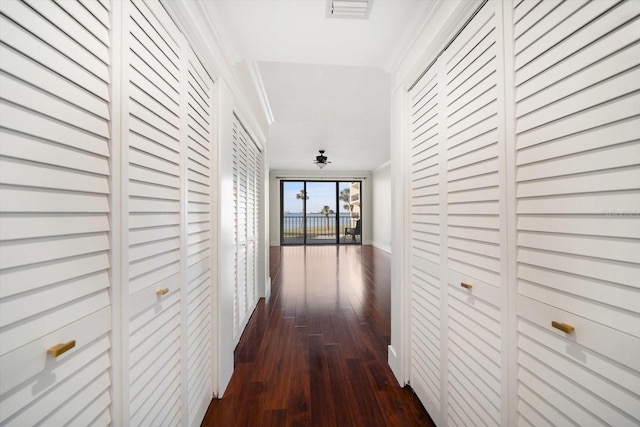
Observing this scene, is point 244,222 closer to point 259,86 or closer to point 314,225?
point 259,86

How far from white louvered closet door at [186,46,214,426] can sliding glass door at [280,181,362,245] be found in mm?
7363

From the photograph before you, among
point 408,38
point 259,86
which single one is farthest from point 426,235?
point 259,86

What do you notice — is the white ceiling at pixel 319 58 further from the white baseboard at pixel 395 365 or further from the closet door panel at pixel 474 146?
the white baseboard at pixel 395 365

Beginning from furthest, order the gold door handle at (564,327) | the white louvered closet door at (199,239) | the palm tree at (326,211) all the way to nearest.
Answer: the palm tree at (326,211) < the white louvered closet door at (199,239) < the gold door handle at (564,327)

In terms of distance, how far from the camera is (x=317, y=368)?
1.92 metres

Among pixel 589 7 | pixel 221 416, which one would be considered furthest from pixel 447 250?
pixel 221 416

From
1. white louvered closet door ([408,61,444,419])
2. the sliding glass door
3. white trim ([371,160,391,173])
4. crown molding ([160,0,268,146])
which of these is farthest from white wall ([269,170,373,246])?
white louvered closet door ([408,61,444,419])

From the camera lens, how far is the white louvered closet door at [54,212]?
518mm

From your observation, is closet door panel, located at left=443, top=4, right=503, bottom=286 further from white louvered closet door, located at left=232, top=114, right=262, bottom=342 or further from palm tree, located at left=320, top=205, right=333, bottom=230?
palm tree, located at left=320, top=205, right=333, bottom=230

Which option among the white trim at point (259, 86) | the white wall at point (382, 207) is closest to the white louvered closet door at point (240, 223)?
the white trim at point (259, 86)

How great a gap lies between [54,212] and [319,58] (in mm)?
1741

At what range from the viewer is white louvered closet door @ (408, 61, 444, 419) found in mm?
1409

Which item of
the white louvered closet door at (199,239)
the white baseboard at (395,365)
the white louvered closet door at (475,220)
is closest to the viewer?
the white louvered closet door at (475,220)

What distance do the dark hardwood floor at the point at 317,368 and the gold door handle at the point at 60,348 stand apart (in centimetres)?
118
